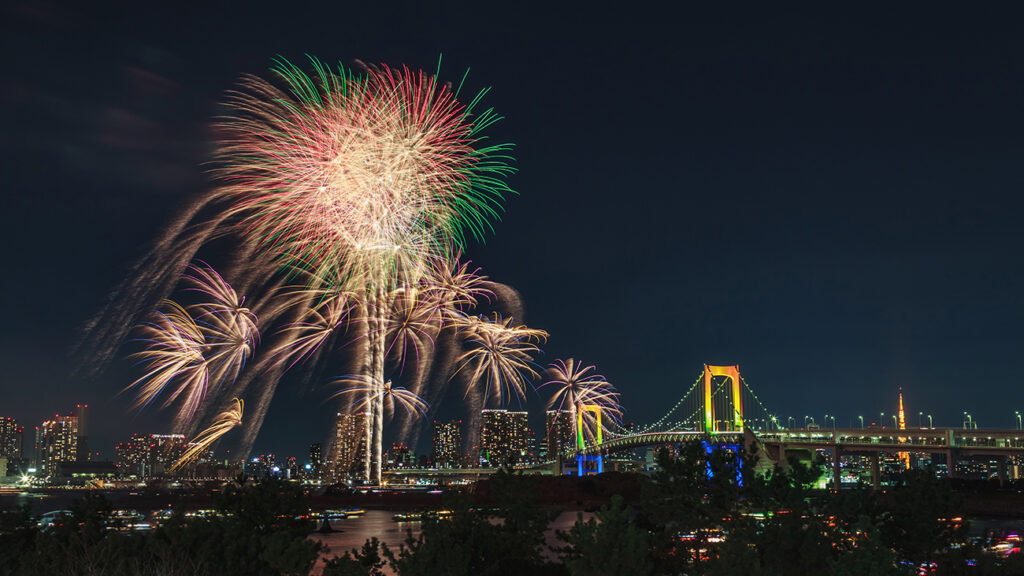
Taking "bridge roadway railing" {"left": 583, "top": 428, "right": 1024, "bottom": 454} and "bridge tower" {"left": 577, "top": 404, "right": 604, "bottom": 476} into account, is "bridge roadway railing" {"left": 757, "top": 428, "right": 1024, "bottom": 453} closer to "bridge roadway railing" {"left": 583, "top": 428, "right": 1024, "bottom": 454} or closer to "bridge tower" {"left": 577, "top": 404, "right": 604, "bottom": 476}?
"bridge roadway railing" {"left": 583, "top": 428, "right": 1024, "bottom": 454}

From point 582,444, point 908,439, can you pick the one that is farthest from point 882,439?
point 582,444

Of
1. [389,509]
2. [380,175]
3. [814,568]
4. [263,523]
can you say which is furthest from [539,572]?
[389,509]

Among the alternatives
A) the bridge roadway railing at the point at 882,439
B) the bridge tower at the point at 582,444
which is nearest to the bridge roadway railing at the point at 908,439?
the bridge roadway railing at the point at 882,439

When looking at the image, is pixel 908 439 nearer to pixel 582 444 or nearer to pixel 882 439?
pixel 882 439

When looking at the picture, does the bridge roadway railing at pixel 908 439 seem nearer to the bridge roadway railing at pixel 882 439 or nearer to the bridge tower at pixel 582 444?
the bridge roadway railing at pixel 882 439

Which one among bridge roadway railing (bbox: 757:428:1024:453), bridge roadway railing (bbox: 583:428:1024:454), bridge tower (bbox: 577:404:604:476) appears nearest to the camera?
bridge roadway railing (bbox: 757:428:1024:453)

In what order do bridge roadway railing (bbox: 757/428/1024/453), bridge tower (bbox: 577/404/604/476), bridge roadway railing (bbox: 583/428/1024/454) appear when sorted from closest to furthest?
bridge roadway railing (bbox: 757/428/1024/453)
bridge roadway railing (bbox: 583/428/1024/454)
bridge tower (bbox: 577/404/604/476)

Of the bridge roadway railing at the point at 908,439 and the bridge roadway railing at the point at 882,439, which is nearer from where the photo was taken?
the bridge roadway railing at the point at 908,439

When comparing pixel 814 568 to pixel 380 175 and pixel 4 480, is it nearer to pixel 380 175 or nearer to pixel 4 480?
pixel 380 175

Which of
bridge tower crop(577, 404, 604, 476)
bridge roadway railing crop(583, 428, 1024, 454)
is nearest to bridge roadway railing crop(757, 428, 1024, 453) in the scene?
A: bridge roadway railing crop(583, 428, 1024, 454)

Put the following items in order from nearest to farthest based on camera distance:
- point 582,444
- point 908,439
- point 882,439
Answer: point 908,439
point 882,439
point 582,444

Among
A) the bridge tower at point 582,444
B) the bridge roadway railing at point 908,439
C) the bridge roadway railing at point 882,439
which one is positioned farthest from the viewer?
the bridge tower at point 582,444
